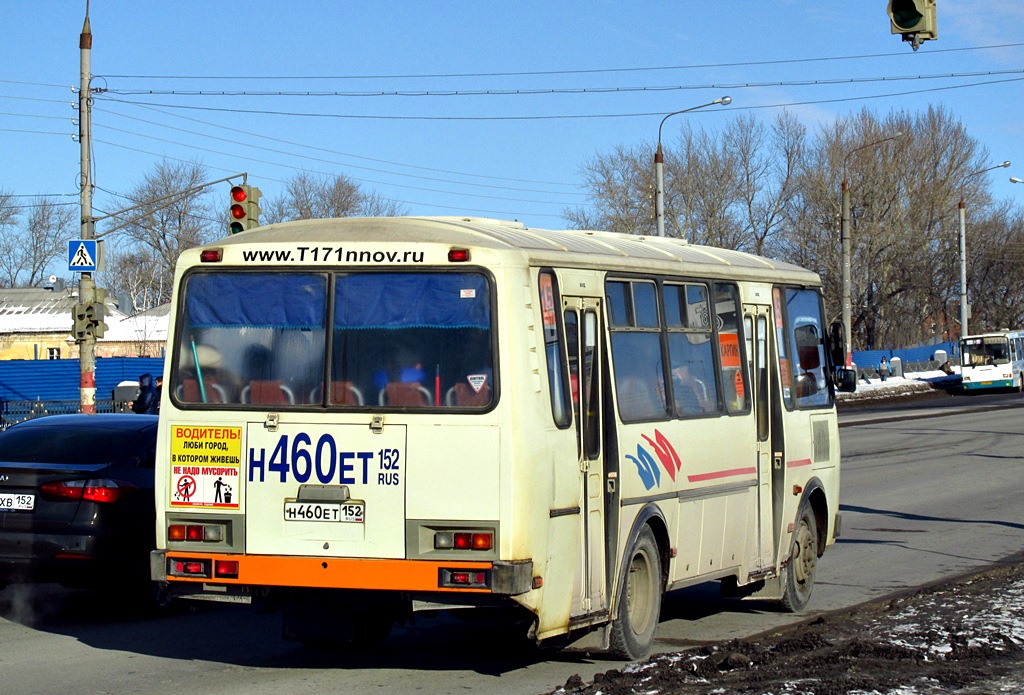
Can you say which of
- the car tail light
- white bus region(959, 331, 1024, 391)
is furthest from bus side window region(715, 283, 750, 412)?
white bus region(959, 331, 1024, 391)

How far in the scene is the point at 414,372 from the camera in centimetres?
715

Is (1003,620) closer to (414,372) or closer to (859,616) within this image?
(859,616)

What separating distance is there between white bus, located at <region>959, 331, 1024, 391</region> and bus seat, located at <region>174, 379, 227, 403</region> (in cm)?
5204

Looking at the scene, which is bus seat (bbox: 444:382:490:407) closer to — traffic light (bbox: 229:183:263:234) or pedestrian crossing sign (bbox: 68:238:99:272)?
traffic light (bbox: 229:183:263:234)

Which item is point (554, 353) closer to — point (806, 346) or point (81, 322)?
point (806, 346)

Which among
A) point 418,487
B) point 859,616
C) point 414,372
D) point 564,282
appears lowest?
point 859,616

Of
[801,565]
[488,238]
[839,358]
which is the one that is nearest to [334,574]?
[488,238]

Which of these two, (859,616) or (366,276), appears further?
(859,616)

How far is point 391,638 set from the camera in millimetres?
8992

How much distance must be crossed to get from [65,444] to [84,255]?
16.9 m

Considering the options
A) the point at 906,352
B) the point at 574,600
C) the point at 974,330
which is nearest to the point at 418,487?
the point at 574,600

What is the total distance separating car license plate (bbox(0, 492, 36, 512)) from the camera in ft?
31.0

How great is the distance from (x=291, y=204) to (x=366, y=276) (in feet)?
246

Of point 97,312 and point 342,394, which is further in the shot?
point 97,312
